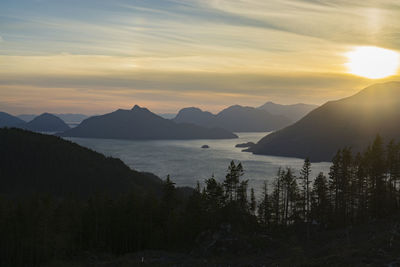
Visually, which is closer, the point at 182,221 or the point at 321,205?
the point at 182,221

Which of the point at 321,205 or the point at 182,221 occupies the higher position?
the point at 321,205

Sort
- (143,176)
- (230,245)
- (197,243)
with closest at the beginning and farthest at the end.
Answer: (230,245)
(197,243)
(143,176)

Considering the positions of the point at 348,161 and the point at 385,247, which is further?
the point at 348,161

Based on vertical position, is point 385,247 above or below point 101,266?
above

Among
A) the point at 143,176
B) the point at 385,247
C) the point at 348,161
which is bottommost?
the point at 143,176

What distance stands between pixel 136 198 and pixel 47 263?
18.7 m

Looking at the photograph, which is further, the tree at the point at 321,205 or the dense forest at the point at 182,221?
the tree at the point at 321,205

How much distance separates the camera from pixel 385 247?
36969 mm

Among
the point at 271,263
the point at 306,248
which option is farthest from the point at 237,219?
the point at 271,263

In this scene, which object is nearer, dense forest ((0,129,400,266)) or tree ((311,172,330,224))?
dense forest ((0,129,400,266))

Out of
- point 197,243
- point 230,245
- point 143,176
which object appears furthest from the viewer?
point 143,176

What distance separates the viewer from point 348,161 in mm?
69125

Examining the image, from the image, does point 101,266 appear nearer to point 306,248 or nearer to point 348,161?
point 306,248

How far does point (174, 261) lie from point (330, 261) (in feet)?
69.5
